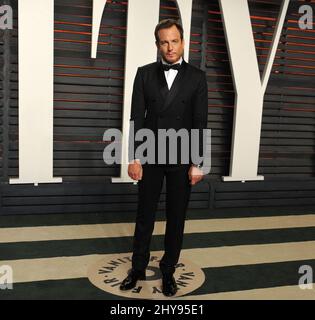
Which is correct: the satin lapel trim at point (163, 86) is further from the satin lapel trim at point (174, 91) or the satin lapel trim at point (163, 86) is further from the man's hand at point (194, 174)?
the man's hand at point (194, 174)

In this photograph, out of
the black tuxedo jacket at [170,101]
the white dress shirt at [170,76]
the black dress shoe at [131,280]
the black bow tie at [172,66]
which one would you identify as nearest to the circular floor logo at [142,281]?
the black dress shoe at [131,280]

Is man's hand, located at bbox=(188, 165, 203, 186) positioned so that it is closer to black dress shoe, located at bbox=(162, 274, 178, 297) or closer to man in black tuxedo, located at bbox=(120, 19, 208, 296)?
man in black tuxedo, located at bbox=(120, 19, 208, 296)

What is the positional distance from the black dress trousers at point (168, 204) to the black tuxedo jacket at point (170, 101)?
3.8 inches

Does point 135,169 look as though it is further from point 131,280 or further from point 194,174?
point 131,280

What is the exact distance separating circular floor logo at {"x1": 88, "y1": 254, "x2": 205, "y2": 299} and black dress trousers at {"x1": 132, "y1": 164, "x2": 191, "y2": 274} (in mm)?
178

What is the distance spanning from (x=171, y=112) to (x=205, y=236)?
1.64m

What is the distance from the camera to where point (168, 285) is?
2.85 metres

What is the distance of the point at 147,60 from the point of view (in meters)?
4.46

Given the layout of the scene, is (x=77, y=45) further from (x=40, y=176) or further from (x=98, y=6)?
(x=40, y=176)

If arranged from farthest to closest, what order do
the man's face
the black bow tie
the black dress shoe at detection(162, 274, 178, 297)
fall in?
the black dress shoe at detection(162, 274, 178, 297) → the black bow tie → the man's face

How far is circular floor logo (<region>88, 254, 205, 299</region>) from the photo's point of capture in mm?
2865

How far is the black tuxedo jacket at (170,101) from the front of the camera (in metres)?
2.71

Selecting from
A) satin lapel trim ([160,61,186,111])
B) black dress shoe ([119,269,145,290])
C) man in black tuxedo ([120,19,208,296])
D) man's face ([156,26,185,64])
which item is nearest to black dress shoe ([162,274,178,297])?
man in black tuxedo ([120,19,208,296])

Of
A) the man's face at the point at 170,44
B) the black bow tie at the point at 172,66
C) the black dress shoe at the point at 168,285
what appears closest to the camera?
the man's face at the point at 170,44
